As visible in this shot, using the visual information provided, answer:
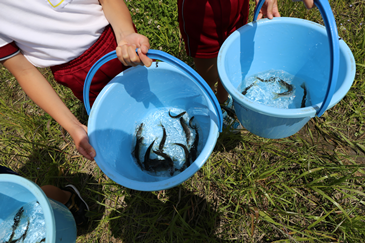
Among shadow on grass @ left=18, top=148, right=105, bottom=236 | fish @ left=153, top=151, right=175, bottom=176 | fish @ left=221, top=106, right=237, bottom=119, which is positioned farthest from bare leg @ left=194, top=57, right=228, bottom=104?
shadow on grass @ left=18, top=148, right=105, bottom=236

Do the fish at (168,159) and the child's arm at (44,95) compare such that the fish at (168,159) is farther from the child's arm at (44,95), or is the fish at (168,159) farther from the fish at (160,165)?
the child's arm at (44,95)

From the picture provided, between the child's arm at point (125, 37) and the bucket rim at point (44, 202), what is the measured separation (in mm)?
935

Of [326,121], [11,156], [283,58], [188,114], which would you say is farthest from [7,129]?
[326,121]

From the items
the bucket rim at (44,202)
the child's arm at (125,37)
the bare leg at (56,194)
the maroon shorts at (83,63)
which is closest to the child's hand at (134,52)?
the child's arm at (125,37)

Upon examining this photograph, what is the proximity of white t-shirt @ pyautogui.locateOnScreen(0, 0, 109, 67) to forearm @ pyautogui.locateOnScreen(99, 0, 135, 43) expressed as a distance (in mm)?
53

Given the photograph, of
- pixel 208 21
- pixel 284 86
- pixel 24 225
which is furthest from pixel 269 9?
pixel 24 225

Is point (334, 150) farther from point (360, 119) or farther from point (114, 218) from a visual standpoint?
point (114, 218)

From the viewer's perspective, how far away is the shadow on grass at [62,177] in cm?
198

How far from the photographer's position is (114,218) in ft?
6.14

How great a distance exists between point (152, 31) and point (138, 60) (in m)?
1.81

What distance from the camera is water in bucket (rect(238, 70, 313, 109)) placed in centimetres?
178

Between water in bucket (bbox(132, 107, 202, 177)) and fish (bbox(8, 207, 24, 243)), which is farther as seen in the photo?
water in bucket (bbox(132, 107, 202, 177))

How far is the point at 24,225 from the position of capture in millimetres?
1586

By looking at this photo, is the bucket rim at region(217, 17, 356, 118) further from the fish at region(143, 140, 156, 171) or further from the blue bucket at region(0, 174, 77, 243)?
the blue bucket at region(0, 174, 77, 243)
